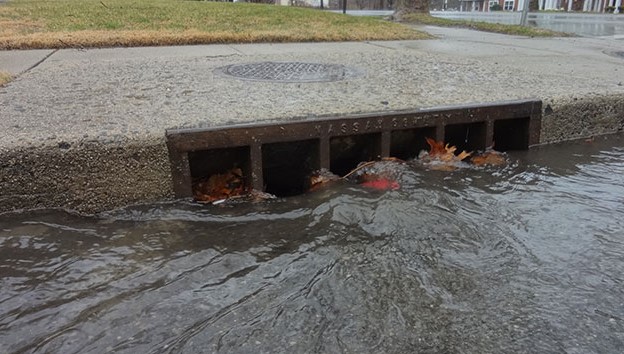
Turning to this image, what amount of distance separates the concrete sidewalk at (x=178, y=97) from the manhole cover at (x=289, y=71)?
0.18 meters

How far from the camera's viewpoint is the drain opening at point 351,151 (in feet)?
10.6

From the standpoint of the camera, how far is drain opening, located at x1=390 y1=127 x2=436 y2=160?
3.40 metres

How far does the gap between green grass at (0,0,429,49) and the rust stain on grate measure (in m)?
4.59

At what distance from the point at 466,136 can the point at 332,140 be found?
1.16 metres

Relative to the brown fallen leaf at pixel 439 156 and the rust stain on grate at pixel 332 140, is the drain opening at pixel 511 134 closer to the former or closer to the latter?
the rust stain on grate at pixel 332 140

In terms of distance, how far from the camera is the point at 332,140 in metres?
3.17

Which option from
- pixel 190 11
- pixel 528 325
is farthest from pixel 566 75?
pixel 190 11

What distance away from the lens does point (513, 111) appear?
3.53m

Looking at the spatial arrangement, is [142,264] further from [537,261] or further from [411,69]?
[411,69]

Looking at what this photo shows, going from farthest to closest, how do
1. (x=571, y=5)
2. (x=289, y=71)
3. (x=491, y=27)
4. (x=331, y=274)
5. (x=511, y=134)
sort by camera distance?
(x=571, y=5) < (x=491, y=27) < (x=289, y=71) < (x=511, y=134) < (x=331, y=274)

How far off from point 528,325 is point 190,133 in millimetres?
1890

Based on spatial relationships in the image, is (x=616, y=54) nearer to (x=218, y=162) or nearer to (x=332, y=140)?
(x=332, y=140)

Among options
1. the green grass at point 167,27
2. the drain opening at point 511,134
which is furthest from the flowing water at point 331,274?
the green grass at point 167,27

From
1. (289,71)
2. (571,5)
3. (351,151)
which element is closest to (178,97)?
(351,151)
